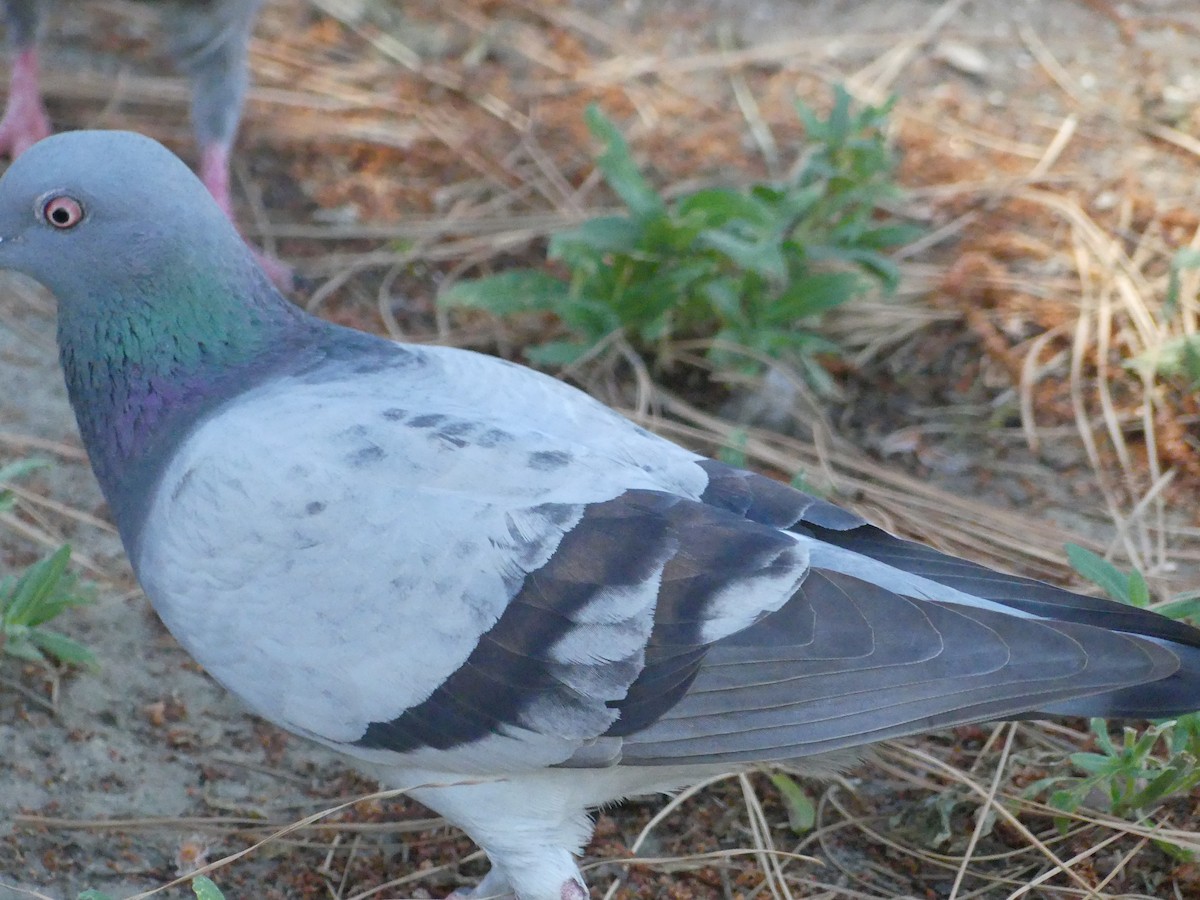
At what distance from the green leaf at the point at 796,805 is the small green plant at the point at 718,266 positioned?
1.54 meters

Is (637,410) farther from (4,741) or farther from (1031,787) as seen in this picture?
(4,741)

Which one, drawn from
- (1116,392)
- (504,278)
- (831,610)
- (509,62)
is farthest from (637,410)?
(509,62)

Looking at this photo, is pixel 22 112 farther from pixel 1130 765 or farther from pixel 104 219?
pixel 1130 765

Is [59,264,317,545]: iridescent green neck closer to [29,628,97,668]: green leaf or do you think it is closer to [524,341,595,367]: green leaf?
[29,628,97,668]: green leaf

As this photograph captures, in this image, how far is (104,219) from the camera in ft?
9.37

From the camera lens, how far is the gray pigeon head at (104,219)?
2842 mm

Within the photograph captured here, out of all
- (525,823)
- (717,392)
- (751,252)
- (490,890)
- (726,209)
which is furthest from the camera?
(717,392)

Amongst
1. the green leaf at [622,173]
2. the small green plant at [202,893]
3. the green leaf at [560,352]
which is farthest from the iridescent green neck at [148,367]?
the green leaf at [622,173]

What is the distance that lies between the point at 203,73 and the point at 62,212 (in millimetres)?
2229

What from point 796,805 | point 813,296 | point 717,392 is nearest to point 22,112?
point 717,392

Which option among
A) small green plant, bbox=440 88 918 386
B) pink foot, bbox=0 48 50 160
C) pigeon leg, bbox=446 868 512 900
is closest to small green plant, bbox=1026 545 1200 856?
pigeon leg, bbox=446 868 512 900

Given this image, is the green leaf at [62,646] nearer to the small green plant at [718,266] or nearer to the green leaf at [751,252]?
the small green plant at [718,266]

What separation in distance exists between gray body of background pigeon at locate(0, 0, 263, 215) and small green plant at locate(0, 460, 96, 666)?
2.09m

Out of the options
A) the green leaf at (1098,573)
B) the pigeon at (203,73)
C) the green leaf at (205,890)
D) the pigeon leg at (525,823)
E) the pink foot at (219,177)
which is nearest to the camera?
the green leaf at (205,890)
